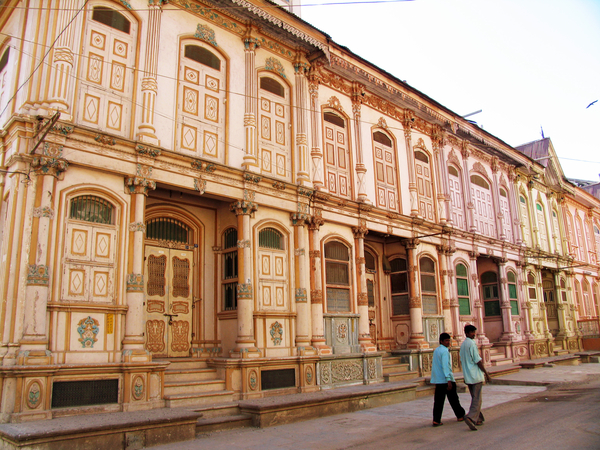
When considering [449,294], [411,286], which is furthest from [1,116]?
[449,294]

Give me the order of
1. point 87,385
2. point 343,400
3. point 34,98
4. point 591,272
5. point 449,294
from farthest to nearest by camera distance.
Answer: point 591,272 → point 449,294 → point 343,400 → point 34,98 → point 87,385

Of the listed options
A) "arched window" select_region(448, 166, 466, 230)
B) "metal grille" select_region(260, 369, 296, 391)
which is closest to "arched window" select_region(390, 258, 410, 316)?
"arched window" select_region(448, 166, 466, 230)

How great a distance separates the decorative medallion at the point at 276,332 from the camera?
40.9ft

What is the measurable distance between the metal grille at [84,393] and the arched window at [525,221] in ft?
71.1

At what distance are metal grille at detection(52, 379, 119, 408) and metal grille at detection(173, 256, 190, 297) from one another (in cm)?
340

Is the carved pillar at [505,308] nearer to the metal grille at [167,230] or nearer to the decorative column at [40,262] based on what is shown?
the metal grille at [167,230]

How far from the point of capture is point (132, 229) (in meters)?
10.3

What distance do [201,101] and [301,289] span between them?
5368mm

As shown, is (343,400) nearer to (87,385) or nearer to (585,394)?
(87,385)

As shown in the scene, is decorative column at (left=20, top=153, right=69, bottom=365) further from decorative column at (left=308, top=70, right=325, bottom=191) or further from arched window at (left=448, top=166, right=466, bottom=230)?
arched window at (left=448, top=166, right=466, bottom=230)

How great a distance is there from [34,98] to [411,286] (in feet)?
41.7

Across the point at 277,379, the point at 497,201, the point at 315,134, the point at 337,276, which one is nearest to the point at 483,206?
the point at 497,201

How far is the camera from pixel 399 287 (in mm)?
18141

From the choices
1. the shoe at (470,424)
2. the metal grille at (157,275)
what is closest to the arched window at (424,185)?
the metal grille at (157,275)
